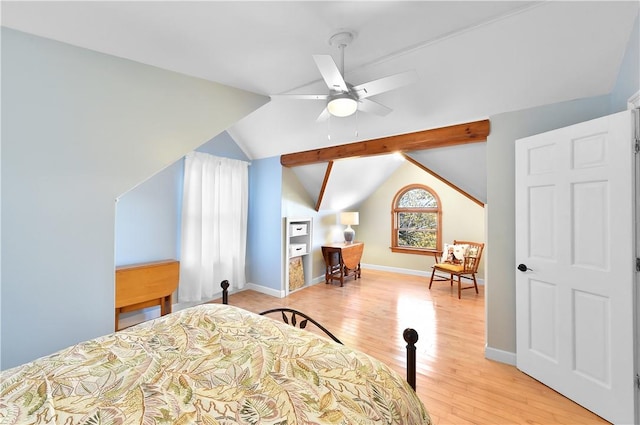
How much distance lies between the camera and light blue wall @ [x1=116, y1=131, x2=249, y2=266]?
3006 mm

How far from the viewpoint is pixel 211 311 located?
1639 mm

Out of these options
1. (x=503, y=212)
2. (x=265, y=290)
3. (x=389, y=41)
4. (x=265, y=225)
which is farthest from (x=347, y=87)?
(x=265, y=290)

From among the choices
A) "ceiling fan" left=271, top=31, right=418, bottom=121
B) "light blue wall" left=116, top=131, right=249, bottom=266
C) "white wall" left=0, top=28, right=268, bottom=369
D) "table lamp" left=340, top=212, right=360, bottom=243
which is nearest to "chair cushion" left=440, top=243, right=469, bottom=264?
"table lamp" left=340, top=212, right=360, bottom=243

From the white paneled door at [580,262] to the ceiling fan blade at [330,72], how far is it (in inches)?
64.1

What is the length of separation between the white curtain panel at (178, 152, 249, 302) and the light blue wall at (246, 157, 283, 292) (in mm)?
223

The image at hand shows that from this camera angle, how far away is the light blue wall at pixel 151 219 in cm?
301

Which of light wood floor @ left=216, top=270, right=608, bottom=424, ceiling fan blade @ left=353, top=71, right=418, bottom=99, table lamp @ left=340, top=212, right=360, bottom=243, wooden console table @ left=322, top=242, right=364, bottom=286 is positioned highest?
ceiling fan blade @ left=353, top=71, right=418, bottom=99

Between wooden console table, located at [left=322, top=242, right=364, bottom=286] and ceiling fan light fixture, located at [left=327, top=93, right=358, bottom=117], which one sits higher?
ceiling fan light fixture, located at [left=327, top=93, right=358, bottom=117]

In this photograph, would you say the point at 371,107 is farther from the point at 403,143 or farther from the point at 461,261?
the point at 461,261

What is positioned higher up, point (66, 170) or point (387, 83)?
point (387, 83)

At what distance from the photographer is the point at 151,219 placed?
3.26 metres

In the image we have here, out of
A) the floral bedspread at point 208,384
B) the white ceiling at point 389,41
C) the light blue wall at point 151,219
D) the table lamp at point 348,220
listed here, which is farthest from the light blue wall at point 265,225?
the floral bedspread at point 208,384

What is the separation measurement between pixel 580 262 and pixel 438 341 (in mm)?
1454

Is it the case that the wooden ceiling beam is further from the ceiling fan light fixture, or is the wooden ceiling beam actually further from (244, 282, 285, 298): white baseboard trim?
(244, 282, 285, 298): white baseboard trim
